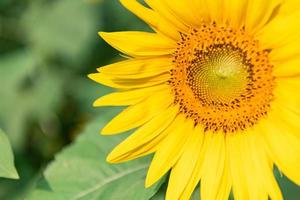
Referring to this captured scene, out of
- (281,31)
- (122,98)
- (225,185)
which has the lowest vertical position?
(225,185)

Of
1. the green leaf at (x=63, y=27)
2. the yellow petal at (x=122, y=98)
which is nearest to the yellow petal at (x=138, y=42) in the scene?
the yellow petal at (x=122, y=98)

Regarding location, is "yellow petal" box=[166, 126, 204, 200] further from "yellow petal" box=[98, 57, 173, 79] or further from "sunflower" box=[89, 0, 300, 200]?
"yellow petal" box=[98, 57, 173, 79]

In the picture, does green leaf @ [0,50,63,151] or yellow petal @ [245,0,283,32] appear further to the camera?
green leaf @ [0,50,63,151]

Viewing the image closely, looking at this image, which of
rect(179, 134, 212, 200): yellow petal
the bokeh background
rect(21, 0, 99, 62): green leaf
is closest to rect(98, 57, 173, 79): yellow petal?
rect(179, 134, 212, 200): yellow petal

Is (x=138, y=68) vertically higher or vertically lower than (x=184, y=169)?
higher

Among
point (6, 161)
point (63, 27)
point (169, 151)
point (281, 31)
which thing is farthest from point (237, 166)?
point (63, 27)

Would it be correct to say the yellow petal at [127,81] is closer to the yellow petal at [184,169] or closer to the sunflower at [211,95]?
the sunflower at [211,95]

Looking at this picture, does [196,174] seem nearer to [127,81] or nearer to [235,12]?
[127,81]
